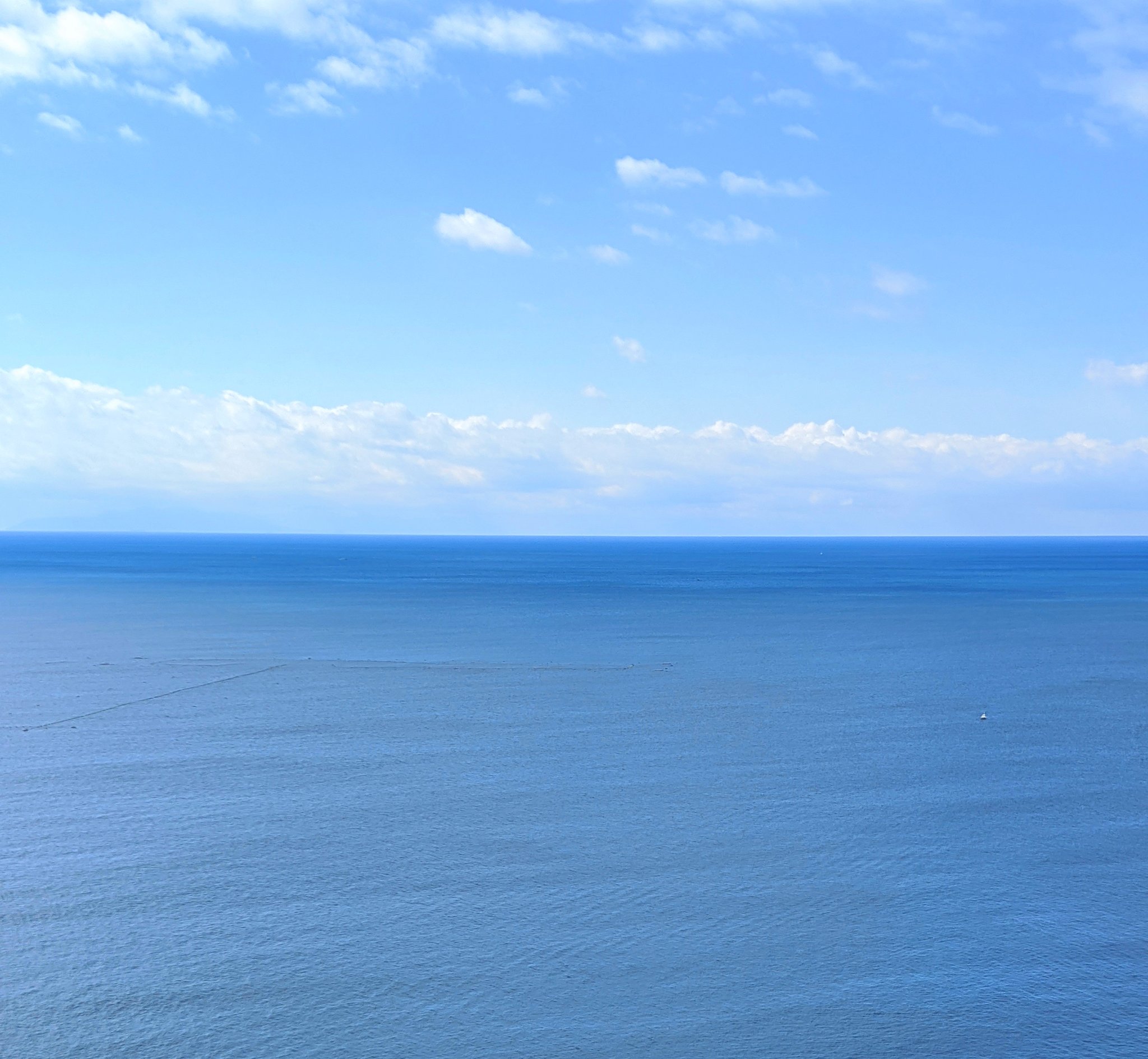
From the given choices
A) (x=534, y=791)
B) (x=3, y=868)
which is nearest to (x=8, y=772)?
(x=3, y=868)

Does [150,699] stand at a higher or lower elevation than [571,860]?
higher

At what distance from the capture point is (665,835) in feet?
95.1

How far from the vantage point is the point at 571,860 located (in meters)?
27.0

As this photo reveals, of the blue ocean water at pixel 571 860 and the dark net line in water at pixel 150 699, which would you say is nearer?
the blue ocean water at pixel 571 860

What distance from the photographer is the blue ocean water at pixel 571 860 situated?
62.8 feet

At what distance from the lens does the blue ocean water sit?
754 inches

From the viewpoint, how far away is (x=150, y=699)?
49.7 metres

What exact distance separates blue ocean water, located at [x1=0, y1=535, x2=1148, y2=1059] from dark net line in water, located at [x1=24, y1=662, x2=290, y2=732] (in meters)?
0.24

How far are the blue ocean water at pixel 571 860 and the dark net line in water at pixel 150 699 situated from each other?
9.6 inches

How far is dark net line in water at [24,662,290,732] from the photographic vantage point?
4306 centimetres

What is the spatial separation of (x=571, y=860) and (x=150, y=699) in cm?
2959

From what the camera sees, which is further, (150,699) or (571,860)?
(150,699)

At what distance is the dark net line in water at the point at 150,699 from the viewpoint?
4306 centimetres

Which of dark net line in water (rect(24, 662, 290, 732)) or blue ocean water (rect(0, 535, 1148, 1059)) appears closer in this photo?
blue ocean water (rect(0, 535, 1148, 1059))
